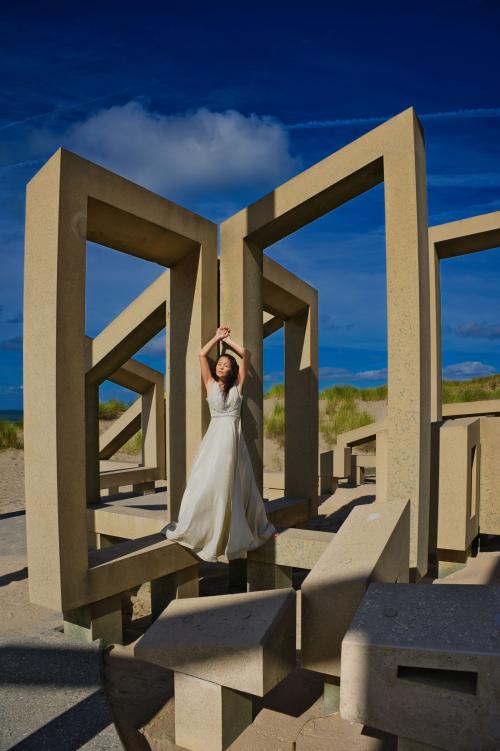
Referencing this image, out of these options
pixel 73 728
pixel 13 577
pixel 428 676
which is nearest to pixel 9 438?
pixel 13 577

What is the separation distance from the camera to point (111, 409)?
2984 centimetres

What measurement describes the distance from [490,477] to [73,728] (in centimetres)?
566

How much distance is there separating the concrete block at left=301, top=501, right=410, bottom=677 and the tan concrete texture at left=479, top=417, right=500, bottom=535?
329cm

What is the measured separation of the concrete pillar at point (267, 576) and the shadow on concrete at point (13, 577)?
2.89 meters

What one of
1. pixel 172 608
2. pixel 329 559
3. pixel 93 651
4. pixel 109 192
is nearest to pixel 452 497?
pixel 329 559

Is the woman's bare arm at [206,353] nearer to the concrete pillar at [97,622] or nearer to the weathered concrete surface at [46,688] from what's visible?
the concrete pillar at [97,622]

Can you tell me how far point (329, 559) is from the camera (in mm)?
4285

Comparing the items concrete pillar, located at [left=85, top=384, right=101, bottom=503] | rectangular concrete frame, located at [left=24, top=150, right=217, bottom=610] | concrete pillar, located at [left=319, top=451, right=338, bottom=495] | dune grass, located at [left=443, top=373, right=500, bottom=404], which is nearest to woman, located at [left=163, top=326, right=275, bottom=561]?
rectangular concrete frame, located at [left=24, top=150, right=217, bottom=610]

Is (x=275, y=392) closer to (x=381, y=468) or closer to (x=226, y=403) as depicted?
(x=381, y=468)

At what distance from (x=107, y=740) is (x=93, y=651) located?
1437 millimetres

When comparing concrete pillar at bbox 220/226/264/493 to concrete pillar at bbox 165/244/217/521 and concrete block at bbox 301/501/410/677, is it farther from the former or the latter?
concrete block at bbox 301/501/410/677

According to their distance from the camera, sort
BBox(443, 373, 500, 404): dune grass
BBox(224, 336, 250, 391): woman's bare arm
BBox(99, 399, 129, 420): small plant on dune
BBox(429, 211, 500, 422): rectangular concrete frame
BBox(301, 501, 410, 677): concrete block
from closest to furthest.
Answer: BBox(301, 501, 410, 677): concrete block < BBox(224, 336, 250, 391): woman's bare arm < BBox(429, 211, 500, 422): rectangular concrete frame < BBox(443, 373, 500, 404): dune grass < BBox(99, 399, 129, 420): small plant on dune

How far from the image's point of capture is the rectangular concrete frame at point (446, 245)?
7.66 m

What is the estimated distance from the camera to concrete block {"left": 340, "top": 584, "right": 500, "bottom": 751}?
8.68 feet
